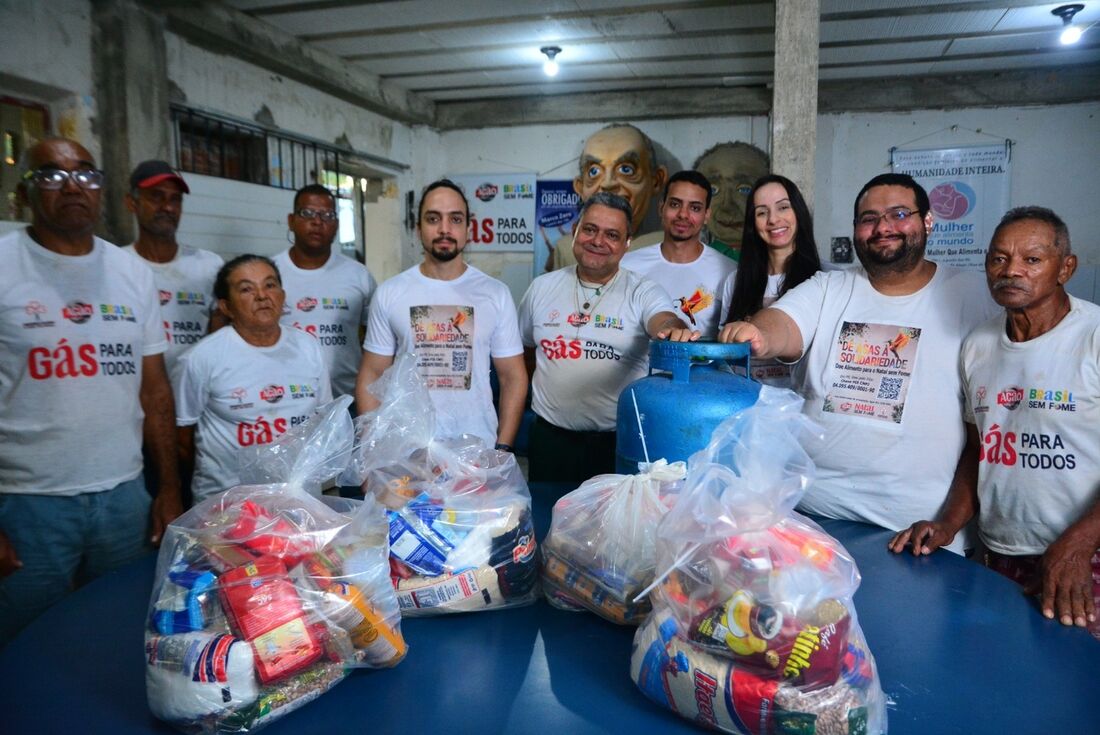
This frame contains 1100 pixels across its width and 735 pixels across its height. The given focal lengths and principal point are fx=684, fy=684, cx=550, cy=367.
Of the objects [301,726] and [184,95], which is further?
[184,95]

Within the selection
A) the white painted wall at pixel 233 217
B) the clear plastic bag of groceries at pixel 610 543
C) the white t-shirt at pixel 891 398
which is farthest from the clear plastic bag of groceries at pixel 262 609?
the white painted wall at pixel 233 217

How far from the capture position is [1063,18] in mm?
4426

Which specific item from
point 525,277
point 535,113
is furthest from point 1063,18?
point 525,277

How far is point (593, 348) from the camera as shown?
8.33 ft

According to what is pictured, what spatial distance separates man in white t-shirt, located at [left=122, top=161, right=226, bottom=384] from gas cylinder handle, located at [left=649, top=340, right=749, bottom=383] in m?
1.99

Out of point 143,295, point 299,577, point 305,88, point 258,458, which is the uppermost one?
point 305,88

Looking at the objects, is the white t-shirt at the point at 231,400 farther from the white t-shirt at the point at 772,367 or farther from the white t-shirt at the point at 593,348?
the white t-shirt at the point at 772,367

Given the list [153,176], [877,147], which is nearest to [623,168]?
[877,147]

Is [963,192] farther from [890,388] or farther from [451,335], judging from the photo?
[451,335]

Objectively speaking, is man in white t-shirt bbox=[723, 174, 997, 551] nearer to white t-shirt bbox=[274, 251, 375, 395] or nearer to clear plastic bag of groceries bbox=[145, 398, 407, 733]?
clear plastic bag of groceries bbox=[145, 398, 407, 733]

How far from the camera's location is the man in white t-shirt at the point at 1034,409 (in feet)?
5.57

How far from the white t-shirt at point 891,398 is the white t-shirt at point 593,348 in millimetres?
578

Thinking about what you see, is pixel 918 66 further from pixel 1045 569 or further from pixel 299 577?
pixel 299 577

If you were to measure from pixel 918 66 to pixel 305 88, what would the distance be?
4952 mm
